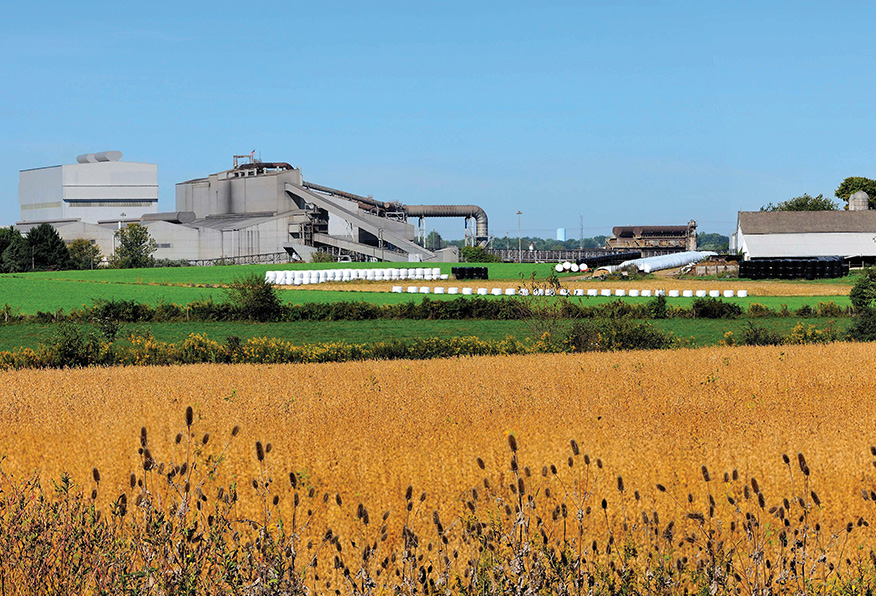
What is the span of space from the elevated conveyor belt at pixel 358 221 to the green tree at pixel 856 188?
75035 mm

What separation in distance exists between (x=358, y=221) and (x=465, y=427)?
13360 centimetres

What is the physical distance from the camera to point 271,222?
468 ft

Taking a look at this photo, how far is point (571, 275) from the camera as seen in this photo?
95.9 metres

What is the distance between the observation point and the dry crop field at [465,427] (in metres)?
9.76

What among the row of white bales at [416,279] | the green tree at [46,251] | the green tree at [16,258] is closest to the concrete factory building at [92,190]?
the green tree at [46,251]

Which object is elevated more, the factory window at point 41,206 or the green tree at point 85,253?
the factory window at point 41,206

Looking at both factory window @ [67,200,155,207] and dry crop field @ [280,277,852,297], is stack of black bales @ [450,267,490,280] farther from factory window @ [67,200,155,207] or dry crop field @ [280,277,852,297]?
factory window @ [67,200,155,207]

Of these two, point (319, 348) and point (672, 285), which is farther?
point (672, 285)

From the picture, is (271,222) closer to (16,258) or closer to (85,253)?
(85,253)

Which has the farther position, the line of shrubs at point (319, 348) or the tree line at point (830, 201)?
the tree line at point (830, 201)

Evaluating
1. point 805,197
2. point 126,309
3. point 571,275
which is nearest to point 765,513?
point 126,309

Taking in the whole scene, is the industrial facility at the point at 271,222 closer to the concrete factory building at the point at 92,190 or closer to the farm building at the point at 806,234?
the concrete factory building at the point at 92,190

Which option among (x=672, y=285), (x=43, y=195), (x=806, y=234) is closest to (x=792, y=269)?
(x=672, y=285)

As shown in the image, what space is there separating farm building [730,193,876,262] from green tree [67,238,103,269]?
93851 mm
